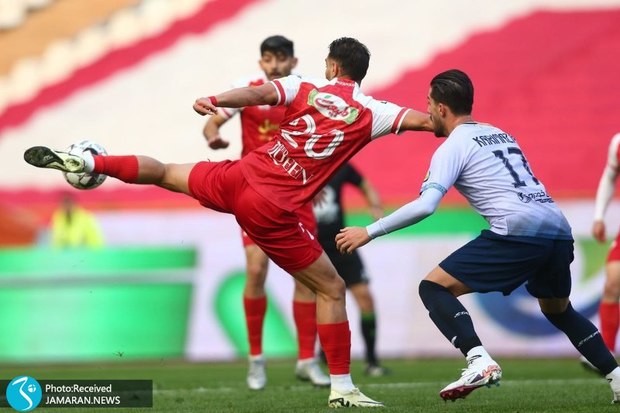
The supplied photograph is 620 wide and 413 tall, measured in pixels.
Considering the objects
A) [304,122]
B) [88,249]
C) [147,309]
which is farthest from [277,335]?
[304,122]

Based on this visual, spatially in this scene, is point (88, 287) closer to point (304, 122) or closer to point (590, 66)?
point (304, 122)

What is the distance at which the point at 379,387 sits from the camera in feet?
26.6

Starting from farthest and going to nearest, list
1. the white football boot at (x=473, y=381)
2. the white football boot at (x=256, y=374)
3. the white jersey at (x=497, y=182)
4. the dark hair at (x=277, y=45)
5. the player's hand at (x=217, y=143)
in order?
the dark hair at (x=277, y=45)
the white football boot at (x=256, y=374)
the player's hand at (x=217, y=143)
the white jersey at (x=497, y=182)
the white football boot at (x=473, y=381)

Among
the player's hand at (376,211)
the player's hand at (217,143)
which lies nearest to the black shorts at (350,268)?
the player's hand at (376,211)

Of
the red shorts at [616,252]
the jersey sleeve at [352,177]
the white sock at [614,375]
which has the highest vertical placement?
the jersey sleeve at [352,177]

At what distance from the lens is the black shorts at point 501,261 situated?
20.1 feet

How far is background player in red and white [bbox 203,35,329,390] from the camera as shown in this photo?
814 centimetres

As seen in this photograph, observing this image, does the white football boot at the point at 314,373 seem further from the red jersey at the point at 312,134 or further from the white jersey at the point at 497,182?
the white jersey at the point at 497,182

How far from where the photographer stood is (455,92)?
622 centimetres

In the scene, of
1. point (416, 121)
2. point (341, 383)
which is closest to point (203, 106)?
point (416, 121)

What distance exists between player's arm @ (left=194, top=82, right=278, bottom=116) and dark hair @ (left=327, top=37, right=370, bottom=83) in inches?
17.9

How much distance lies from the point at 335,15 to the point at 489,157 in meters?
13.9

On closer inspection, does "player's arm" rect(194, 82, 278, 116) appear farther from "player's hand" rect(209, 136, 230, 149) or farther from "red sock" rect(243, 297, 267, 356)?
"red sock" rect(243, 297, 267, 356)

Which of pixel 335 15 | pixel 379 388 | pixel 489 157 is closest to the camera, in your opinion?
pixel 489 157
